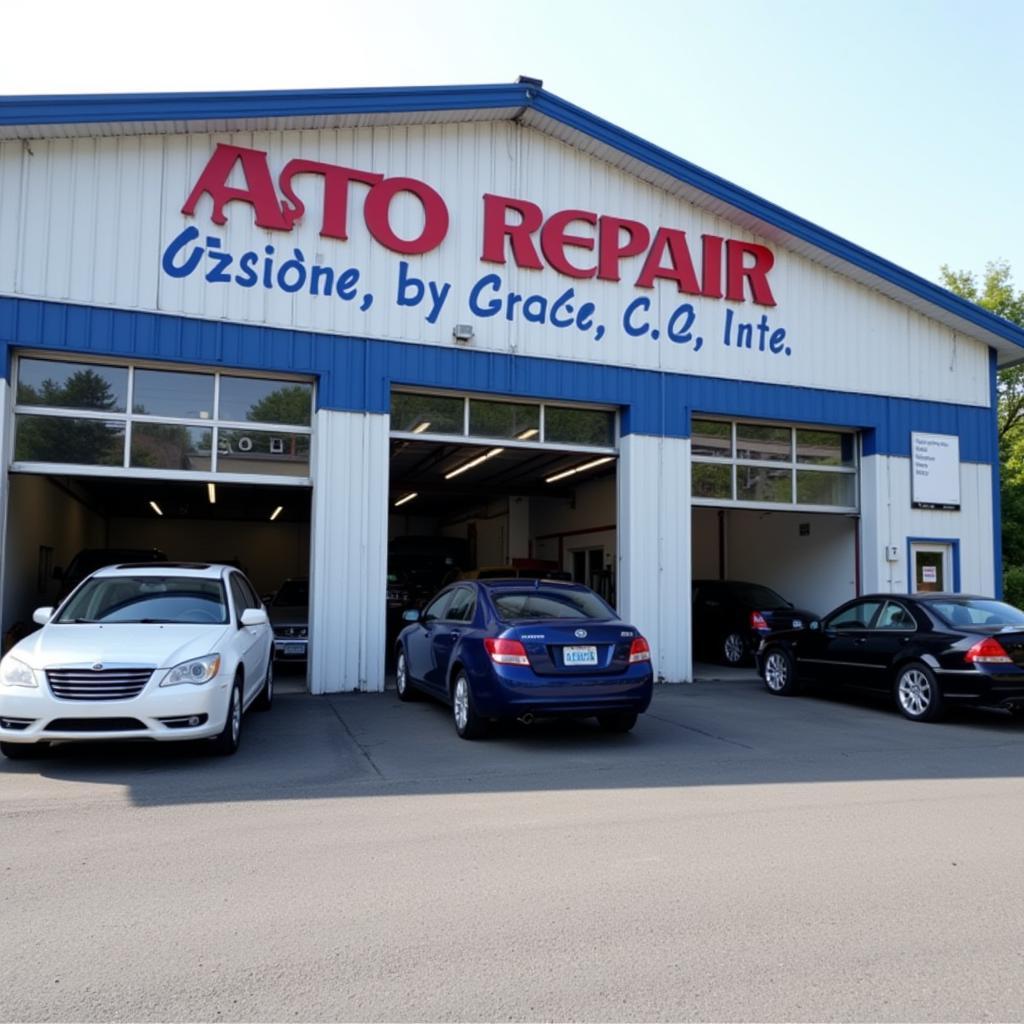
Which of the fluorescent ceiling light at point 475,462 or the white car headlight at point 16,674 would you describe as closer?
the white car headlight at point 16,674

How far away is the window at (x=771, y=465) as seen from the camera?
51.2 feet

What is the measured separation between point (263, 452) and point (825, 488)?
382 inches

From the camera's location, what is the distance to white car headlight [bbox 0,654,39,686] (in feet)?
24.5

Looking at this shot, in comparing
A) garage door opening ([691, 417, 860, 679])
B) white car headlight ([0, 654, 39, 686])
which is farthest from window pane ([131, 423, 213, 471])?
garage door opening ([691, 417, 860, 679])

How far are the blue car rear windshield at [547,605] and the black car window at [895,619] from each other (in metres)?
4.13

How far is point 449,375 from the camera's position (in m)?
13.7

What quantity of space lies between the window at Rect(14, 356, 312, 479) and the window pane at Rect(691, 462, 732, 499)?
633 centimetres

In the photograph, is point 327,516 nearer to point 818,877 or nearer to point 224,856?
Result: point 224,856

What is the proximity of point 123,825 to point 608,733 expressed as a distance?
16.6 ft

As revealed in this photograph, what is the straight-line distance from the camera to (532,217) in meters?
14.3

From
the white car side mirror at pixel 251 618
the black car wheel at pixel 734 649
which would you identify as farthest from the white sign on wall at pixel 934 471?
the white car side mirror at pixel 251 618

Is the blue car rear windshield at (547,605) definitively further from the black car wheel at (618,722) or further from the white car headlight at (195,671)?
the white car headlight at (195,671)

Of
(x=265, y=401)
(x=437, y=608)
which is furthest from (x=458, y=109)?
(x=437, y=608)

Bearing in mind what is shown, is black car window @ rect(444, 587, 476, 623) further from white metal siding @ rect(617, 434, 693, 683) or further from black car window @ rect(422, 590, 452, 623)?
white metal siding @ rect(617, 434, 693, 683)
